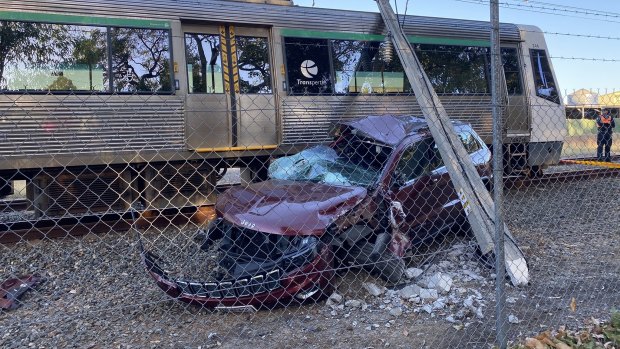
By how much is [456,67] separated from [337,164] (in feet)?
17.2

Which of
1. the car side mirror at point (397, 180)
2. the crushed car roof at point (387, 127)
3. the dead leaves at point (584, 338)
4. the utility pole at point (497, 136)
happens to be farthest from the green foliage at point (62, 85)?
the dead leaves at point (584, 338)

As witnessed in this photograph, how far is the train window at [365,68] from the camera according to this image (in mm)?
8984

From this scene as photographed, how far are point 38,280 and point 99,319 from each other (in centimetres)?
131

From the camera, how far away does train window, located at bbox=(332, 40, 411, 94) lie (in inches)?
354

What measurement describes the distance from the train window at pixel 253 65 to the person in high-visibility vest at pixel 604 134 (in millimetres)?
8324

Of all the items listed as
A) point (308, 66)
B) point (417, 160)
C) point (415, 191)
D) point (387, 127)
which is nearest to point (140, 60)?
point (308, 66)

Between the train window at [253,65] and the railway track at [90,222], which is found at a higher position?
the train window at [253,65]

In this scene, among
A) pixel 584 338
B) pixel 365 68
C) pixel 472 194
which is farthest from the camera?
pixel 365 68

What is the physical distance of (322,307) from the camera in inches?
185

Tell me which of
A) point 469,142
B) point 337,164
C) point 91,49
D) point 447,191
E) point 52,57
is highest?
point 91,49

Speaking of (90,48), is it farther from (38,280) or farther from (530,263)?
(530,263)

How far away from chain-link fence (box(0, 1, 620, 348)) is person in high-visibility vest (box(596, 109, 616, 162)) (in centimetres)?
164

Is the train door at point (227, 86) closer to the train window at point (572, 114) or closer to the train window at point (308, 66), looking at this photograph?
the train window at point (308, 66)

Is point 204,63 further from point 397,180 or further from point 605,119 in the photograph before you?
point 605,119
